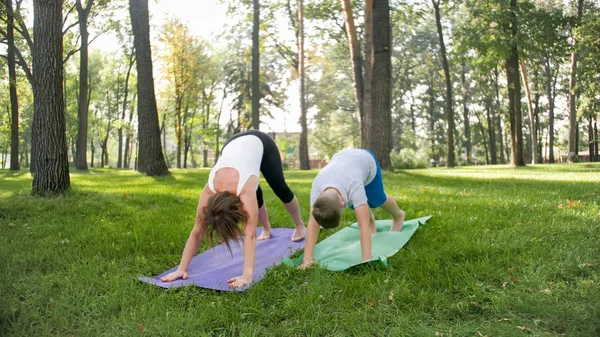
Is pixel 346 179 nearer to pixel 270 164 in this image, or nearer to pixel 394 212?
pixel 270 164

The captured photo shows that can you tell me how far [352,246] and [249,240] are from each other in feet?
5.55

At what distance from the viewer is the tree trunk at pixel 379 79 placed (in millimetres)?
13227

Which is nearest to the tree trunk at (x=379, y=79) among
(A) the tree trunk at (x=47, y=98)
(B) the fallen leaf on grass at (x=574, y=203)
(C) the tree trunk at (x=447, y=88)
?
(B) the fallen leaf on grass at (x=574, y=203)

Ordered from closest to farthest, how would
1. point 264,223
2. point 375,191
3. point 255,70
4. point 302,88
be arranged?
point 375,191
point 264,223
point 255,70
point 302,88

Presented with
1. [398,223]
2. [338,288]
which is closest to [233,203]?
[338,288]

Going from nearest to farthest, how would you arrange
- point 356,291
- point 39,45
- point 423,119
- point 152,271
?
point 356,291
point 152,271
point 39,45
point 423,119

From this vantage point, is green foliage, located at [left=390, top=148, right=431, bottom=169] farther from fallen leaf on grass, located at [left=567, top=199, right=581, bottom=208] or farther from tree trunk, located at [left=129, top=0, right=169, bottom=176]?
fallen leaf on grass, located at [left=567, top=199, right=581, bottom=208]

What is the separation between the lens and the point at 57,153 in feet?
26.4

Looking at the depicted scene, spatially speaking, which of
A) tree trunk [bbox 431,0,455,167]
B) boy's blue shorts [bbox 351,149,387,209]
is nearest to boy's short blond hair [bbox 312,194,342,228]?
boy's blue shorts [bbox 351,149,387,209]

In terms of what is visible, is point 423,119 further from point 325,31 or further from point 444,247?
point 444,247

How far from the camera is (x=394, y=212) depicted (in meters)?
5.63

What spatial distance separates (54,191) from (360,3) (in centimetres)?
1855

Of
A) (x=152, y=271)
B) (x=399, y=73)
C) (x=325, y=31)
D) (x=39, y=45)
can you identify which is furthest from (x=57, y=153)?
(x=399, y=73)

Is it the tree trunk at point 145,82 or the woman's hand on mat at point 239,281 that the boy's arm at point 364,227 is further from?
the tree trunk at point 145,82
